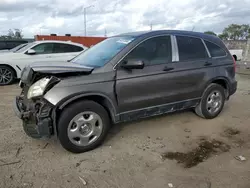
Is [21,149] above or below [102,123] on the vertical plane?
below

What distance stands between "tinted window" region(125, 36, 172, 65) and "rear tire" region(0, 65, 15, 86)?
6.25 metres

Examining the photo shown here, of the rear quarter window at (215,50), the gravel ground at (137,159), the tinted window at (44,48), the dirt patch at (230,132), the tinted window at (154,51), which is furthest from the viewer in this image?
the tinted window at (44,48)

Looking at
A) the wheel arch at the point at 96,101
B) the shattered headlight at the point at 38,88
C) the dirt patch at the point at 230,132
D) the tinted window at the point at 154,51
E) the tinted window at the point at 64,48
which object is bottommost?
the dirt patch at the point at 230,132

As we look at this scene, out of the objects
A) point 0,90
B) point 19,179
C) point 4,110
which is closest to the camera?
point 19,179

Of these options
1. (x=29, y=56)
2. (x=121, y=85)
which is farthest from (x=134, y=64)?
(x=29, y=56)

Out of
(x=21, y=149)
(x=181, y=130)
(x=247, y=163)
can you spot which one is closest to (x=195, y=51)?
(x=181, y=130)

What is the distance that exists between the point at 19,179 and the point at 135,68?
2.20 meters

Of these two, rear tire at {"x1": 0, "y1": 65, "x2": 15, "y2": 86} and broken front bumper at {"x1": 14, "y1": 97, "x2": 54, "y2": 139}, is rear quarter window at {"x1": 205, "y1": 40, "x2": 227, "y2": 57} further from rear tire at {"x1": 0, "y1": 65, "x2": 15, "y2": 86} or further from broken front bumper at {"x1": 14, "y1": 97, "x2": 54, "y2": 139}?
rear tire at {"x1": 0, "y1": 65, "x2": 15, "y2": 86}

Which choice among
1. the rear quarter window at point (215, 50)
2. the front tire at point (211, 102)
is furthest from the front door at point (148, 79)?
the rear quarter window at point (215, 50)

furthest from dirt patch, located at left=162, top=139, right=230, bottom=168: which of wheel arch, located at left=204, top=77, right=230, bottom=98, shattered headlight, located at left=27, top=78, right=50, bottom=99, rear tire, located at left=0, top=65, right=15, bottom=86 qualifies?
rear tire, located at left=0, top=65, right=15, bottom=86

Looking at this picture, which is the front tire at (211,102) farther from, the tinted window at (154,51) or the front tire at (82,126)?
the front tire at (82,126)

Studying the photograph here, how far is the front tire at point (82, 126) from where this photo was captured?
11.2 feet

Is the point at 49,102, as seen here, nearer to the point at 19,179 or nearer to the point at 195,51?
the point at 19,179

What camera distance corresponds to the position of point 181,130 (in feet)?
15.2
